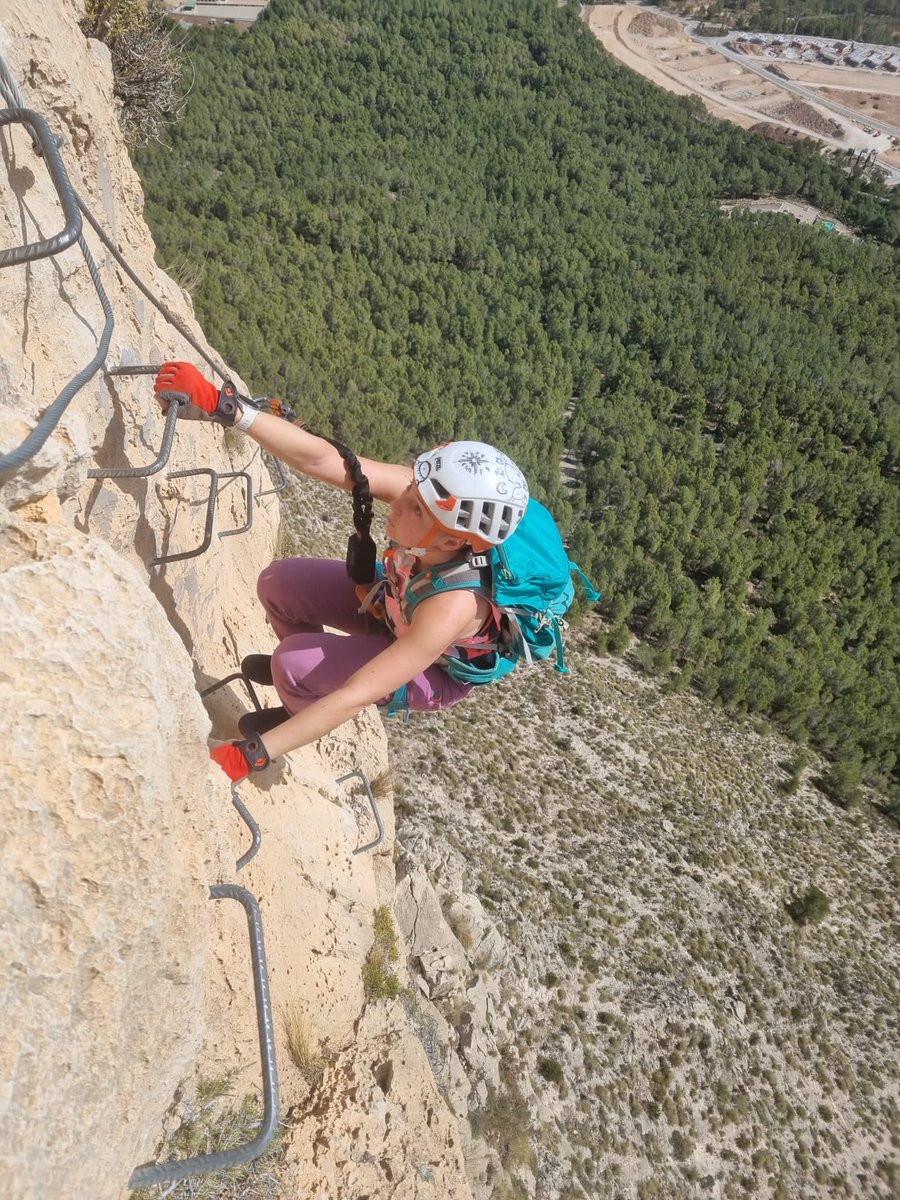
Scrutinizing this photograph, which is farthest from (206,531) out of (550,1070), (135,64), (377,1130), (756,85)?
(756,85)

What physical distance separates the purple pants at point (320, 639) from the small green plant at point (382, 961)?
1.79 m

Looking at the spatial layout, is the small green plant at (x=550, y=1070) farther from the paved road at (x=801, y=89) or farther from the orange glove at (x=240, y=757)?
the paved road at (x=801, y=89)

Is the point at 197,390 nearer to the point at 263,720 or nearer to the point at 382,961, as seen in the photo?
the point at 263,720

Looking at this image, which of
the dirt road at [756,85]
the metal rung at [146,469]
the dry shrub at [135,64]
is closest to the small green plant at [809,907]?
the metal rung at [146,469]

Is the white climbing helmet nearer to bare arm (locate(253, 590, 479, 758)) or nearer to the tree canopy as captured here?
bare arm (locate(253, 590, 479, 758))

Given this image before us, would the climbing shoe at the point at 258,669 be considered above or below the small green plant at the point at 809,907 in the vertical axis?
above

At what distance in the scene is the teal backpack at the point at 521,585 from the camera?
263 cm

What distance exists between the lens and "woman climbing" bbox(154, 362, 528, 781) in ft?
7.89

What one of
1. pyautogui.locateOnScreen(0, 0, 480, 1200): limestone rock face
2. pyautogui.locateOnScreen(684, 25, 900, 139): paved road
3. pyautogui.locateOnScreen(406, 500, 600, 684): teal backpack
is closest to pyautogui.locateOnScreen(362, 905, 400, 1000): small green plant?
pyautogui.locateOnScreen(0, 0, 480, 1200): limestone rock face

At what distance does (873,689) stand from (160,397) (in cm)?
2767

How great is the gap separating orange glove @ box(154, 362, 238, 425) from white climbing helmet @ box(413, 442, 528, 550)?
→ 68cm

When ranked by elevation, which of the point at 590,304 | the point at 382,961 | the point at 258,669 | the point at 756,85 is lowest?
the point at 590,304

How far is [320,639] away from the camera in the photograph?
9.68 ft

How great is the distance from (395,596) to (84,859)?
160 cm
